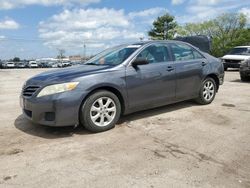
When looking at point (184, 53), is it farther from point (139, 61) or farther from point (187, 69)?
point (139, 61)

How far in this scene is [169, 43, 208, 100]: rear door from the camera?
598 centimetres

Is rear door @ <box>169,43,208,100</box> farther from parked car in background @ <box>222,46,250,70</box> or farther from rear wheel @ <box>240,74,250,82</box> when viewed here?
parked car in background @ <box>222,46,250,70</box>

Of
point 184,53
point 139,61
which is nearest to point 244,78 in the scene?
point 184,53

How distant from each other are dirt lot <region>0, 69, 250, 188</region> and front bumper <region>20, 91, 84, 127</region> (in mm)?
280

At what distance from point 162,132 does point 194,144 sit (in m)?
0.70

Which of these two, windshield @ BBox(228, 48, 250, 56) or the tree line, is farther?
the tree line

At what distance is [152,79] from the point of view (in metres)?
5.42

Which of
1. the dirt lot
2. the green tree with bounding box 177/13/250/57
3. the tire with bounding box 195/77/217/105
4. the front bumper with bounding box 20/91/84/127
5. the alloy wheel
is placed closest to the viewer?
the dirt lot

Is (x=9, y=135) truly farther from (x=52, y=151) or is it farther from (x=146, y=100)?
(x=146, y=100)

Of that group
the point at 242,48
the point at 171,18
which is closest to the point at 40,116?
the point at 242,48

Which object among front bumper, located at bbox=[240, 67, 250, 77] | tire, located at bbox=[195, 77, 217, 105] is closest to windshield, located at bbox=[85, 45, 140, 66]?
tire, located at bbox=[195, 77, 217, 105]

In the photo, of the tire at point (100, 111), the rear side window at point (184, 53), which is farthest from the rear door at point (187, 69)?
the tire at point (100, 111)

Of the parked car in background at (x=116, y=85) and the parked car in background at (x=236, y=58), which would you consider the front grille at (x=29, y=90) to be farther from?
the parked car in background at (x=236, y=58)

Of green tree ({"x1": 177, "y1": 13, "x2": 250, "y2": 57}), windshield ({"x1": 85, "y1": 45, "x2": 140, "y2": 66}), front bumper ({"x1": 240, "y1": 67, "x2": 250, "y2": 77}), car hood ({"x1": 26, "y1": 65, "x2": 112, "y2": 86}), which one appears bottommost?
front bumper ({"x1": 240, "y1": 67, "x2": 250, "y2": 77})
